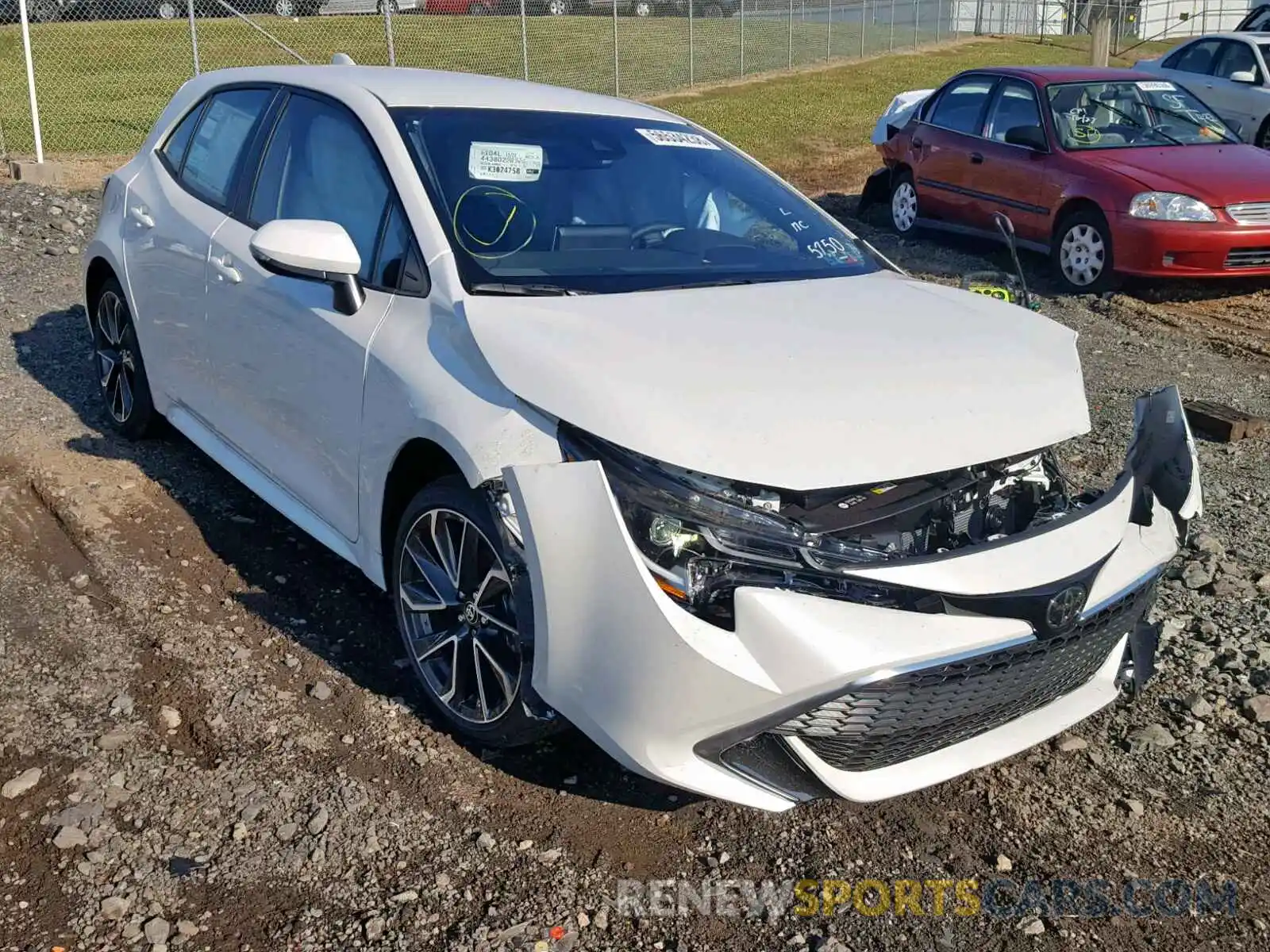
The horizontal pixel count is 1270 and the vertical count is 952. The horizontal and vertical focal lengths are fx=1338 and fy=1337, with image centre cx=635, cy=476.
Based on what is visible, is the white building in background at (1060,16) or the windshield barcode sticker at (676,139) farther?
the white building in background at (1060,16)

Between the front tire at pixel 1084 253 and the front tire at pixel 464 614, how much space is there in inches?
291

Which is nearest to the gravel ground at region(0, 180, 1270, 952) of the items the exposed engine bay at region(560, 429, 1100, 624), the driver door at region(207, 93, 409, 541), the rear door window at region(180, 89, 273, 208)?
the driver door at region(207, 93, 409, 541)

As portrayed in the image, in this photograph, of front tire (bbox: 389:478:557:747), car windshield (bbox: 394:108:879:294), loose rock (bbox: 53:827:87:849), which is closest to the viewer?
loose rock (bbox: 53:827:87:849)

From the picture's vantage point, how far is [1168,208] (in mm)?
9461

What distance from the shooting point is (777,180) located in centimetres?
499

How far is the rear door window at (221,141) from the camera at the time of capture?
197 inches

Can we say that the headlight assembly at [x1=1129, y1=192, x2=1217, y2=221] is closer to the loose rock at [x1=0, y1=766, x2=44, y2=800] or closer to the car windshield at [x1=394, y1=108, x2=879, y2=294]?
the car windshield at [x1=394, y1=108, x2=879, y2=294]

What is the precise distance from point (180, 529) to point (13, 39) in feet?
70.5

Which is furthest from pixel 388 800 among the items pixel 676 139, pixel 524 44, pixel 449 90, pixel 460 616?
pixel 524 44

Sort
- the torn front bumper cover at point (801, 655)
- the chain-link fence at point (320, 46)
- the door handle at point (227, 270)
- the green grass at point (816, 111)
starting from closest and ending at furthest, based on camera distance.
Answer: the torn front bumper cover at point (801, 655), the door handle at point (227, 270), the green grass at point (816, 111), the chain-link fence at point (320, 46)

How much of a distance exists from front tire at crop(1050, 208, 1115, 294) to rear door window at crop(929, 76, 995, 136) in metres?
1.59

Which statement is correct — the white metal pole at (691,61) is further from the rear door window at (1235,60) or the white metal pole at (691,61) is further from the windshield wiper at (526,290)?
the windshield wiper at (526,290)

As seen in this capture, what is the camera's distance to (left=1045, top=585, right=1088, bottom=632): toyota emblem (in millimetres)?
3150

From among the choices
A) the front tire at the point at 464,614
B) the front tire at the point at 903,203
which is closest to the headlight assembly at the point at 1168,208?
the front tire at the point at 903,203
